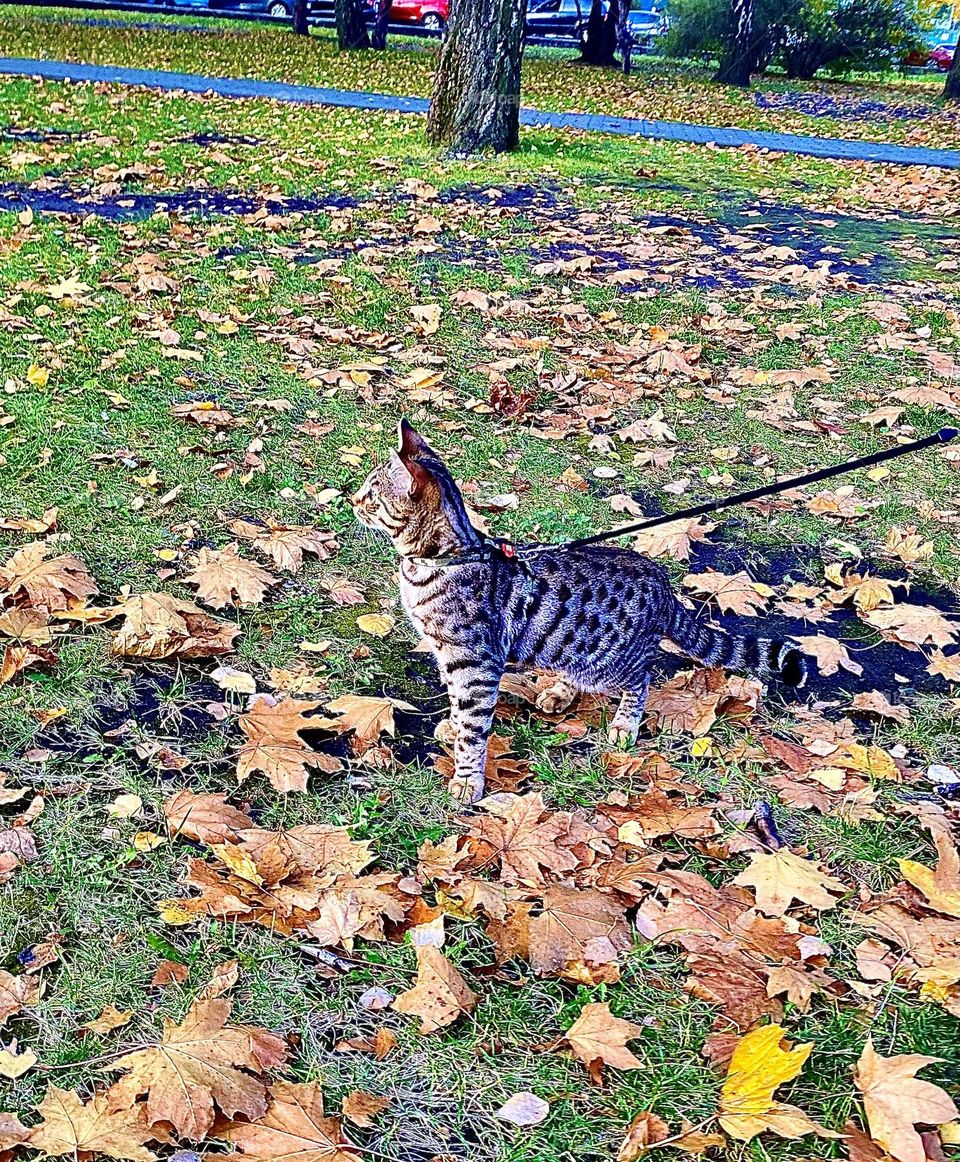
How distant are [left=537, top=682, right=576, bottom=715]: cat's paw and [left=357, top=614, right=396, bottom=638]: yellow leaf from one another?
0.76 metres

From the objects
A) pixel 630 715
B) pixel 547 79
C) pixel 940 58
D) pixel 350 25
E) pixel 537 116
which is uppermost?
pixel 940 58

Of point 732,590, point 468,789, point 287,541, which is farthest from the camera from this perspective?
point 287,541

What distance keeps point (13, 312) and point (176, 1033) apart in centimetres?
626

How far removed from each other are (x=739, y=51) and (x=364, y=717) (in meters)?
25.0

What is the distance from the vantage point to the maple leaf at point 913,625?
4473 millimetres

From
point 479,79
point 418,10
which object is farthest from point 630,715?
point 418,10

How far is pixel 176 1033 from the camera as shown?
264 cm

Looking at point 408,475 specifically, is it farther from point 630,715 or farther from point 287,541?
point 287,541

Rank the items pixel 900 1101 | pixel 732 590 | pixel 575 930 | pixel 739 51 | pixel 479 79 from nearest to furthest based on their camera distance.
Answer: pixel 900 1101 → pixel 575 930 → pixel 732 590 → pixel 479 79 → pixel 739 51

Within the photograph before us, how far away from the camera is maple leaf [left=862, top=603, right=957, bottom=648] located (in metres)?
4.47

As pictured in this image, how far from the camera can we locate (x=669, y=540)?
5.10 metres

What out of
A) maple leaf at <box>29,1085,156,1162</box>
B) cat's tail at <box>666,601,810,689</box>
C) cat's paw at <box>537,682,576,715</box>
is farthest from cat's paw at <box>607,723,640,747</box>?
maple leaf at <box>29,1085,156,1162</box>

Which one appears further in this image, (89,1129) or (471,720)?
(471,720)

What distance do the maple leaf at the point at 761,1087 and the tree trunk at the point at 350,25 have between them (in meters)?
27.7
